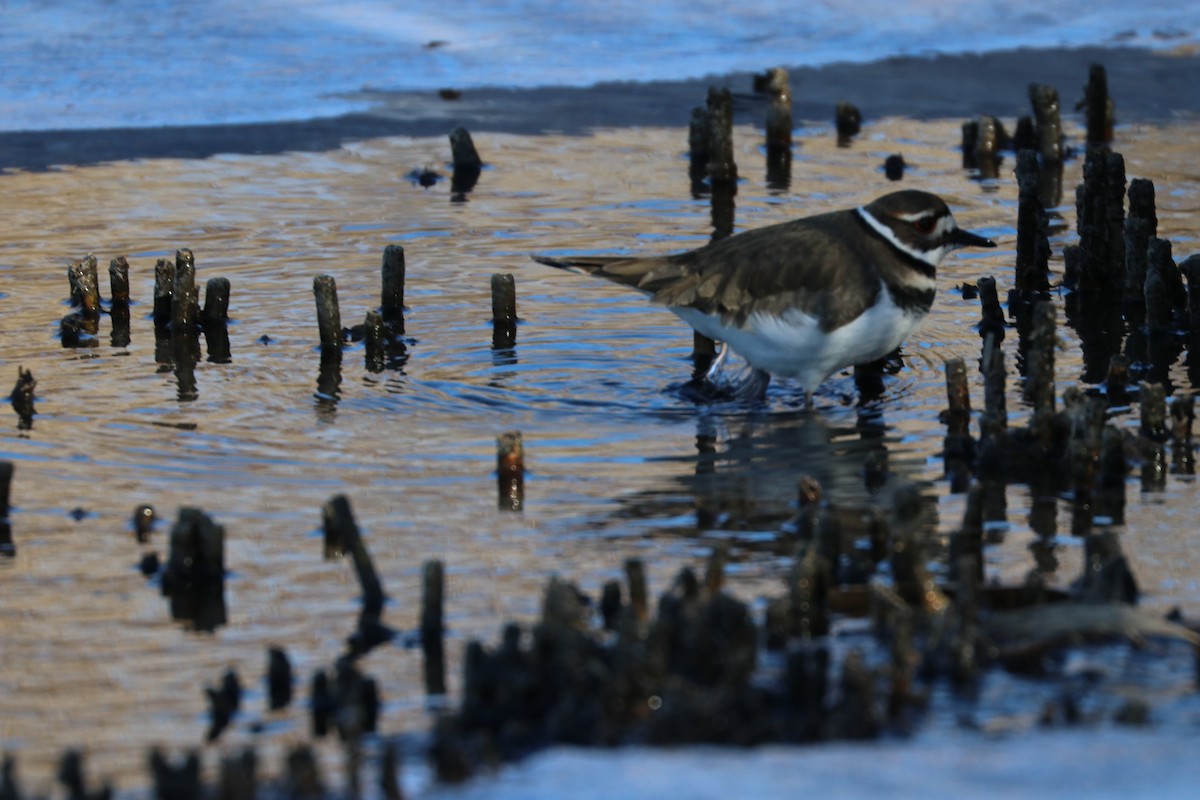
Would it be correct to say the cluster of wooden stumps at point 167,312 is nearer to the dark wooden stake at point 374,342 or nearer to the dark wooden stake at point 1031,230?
the dark wooden stake at point 374,342

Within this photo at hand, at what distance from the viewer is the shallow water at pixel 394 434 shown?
5859mm

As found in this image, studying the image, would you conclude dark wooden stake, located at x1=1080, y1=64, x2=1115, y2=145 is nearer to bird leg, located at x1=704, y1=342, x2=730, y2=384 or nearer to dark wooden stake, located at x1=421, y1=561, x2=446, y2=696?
bird leg, located at x1=704, y1=342, x2=730, y2=384

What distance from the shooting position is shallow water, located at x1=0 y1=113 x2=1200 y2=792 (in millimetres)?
5859

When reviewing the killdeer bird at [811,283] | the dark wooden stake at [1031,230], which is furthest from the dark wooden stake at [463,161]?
the killdeer bird at [811,283]

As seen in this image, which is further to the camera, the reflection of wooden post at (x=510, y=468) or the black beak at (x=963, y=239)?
the black beak at (x=963, y=239)

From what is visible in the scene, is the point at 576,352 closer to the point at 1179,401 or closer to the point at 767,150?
the point at 1179,401

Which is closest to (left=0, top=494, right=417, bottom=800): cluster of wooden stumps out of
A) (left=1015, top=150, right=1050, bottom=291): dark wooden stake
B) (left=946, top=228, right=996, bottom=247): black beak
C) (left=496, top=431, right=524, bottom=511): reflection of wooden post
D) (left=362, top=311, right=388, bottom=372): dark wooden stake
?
(left=496, top=431, right=524, bottom=511): reflection of wooden post

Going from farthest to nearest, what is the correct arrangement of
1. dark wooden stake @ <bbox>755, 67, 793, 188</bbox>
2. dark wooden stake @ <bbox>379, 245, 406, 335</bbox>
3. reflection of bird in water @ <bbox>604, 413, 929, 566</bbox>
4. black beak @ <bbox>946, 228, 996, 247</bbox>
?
dark wooden stake @ <bbox>755, 67, 793, 188</bbox>
dark wooden stake @ <bbox>379, 245, 406, 335</bbox>
black beak @ <bbox>946, 228, 996, 247</bbox>
reflection of bird in water @ <bbox>604, 413, 929, 566</bbox>

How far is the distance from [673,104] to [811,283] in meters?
8.48

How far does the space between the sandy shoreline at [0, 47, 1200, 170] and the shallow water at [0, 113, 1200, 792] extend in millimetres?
916

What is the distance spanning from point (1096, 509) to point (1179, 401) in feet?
2.90

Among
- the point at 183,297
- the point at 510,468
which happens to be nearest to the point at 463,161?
the point at 183,297

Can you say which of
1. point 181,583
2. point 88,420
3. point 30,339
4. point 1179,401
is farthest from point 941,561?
point 30,339

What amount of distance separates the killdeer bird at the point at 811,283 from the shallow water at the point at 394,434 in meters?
0.38
